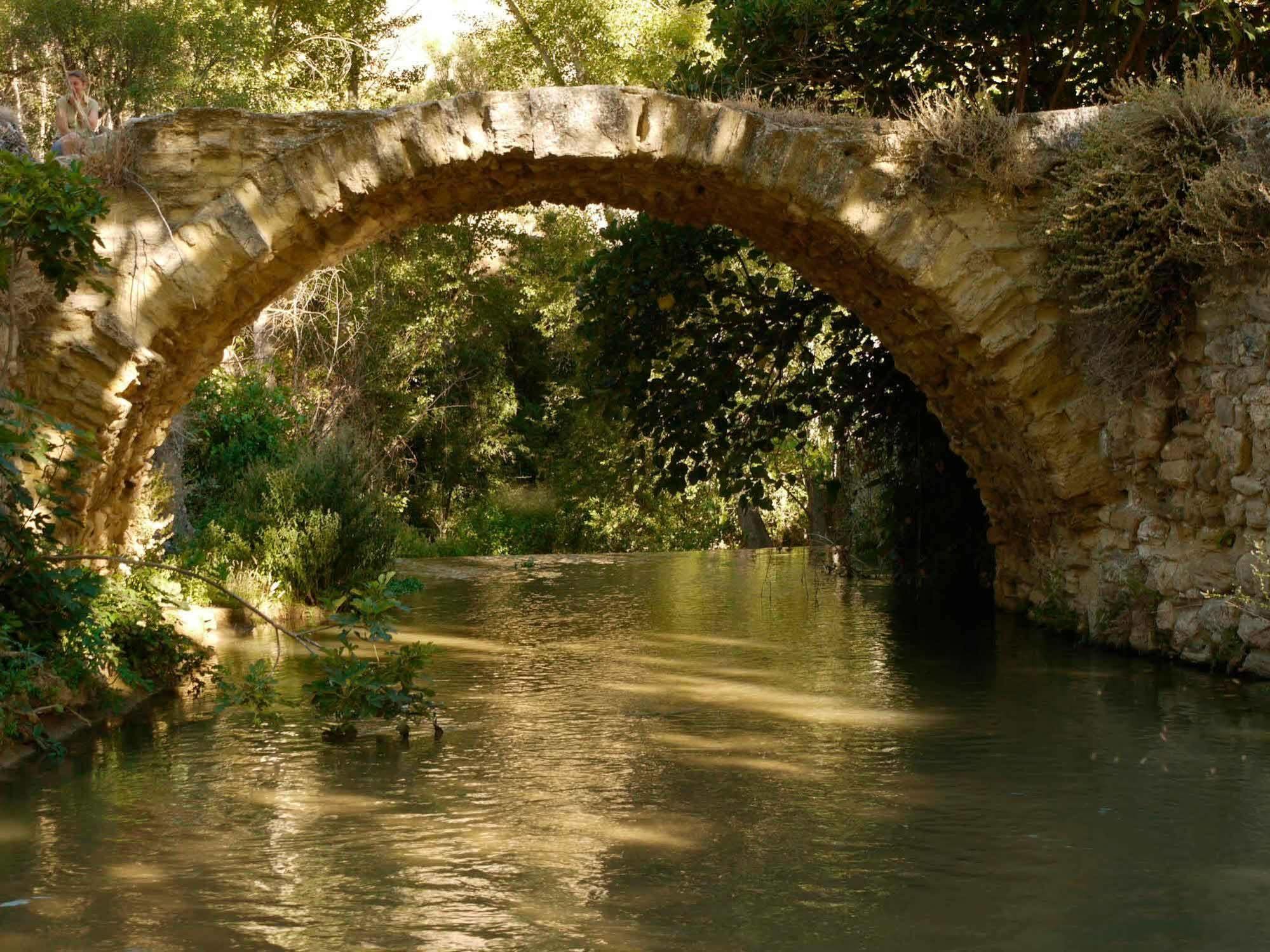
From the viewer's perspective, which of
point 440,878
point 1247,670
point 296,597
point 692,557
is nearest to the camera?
point 440,878

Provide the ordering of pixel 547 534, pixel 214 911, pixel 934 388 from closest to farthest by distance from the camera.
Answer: pixel 214 911 → pixel 934 388 → pixel 547 534

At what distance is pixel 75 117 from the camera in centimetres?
832

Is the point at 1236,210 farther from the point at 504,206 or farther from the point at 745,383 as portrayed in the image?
the point at 745,383

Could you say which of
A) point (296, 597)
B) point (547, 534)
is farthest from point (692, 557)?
point (296, 597)

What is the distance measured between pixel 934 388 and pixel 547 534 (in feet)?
43.0

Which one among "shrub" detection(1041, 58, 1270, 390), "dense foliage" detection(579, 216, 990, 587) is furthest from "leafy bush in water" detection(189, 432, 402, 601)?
"shrub" detection(1041, 58, 1270, 390)

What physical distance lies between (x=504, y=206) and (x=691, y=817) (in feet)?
16.6

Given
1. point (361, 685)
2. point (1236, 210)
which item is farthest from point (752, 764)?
point (1236, 210)

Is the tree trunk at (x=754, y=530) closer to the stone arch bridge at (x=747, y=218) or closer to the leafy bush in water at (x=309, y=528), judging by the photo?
the leafy bush in water at (x=309, y=528)

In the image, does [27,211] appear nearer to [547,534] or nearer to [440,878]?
[440,878]

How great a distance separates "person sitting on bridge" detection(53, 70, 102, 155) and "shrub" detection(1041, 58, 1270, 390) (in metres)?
5.35

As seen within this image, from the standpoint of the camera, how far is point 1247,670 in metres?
7.08

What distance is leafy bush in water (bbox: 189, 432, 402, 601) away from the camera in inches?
395

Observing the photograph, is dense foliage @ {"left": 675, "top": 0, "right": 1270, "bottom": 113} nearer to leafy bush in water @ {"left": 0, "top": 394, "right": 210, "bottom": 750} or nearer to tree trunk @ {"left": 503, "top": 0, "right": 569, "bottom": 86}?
leafy bush in water @ {"left": 0, "top": 394, "right": 210, "bottom": 750}
